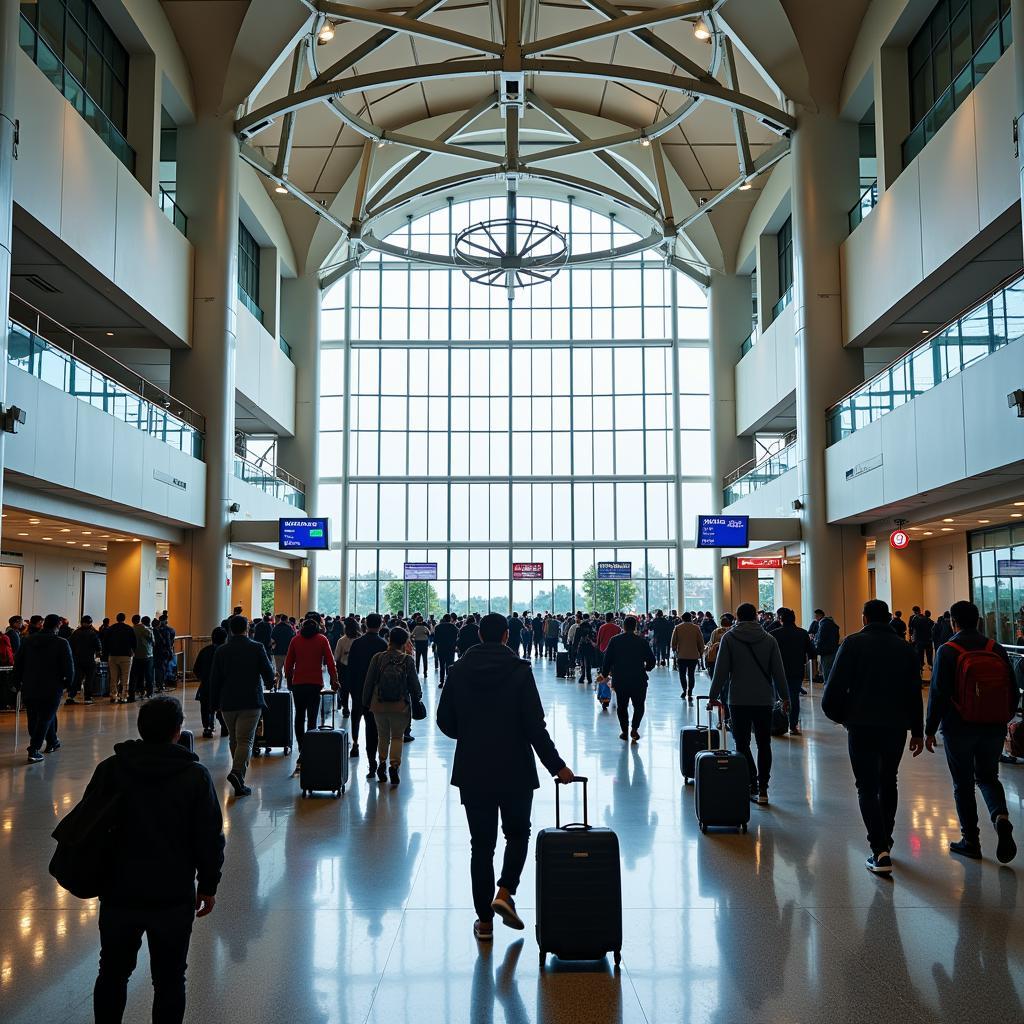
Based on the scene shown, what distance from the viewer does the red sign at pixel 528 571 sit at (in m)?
42.2

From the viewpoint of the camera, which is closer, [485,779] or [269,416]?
[485,779]

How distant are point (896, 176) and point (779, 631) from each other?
12940 mm

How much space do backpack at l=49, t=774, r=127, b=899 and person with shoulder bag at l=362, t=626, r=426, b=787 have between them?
608 centimetres

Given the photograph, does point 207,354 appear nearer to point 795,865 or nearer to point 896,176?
point 896,176

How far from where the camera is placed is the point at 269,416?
3434cm

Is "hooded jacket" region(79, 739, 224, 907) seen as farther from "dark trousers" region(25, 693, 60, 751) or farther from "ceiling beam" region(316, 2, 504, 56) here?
"ceiling beam" region(316, 2, 504, 56)

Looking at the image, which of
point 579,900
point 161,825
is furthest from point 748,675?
point 161,825

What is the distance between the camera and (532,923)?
19.0ft

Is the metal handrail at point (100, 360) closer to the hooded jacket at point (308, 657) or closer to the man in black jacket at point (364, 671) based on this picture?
the hooded jacket at point (308, 657)

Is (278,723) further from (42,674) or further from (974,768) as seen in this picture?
(974,768)

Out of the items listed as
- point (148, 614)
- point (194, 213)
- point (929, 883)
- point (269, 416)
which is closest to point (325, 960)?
point (929, 883)

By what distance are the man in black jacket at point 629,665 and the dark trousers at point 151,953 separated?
31.8 ft

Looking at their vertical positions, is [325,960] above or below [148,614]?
below

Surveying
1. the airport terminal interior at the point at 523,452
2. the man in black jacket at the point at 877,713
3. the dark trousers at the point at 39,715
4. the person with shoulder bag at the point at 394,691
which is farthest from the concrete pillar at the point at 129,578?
the man in black jacket at the point at 877,713
